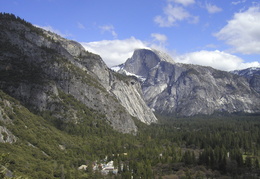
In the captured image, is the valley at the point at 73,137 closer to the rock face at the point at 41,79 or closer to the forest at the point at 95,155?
the forest at the point at 95,155

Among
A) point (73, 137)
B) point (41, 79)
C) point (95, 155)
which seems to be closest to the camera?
point (95, 155)

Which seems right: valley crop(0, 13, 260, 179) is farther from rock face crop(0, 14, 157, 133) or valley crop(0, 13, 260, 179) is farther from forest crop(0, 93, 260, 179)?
rock face crop(0, 14, 157, 133)

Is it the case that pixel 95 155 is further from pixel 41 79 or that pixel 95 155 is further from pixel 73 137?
pixel 41 79

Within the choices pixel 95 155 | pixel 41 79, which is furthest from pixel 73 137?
pixel 41 79

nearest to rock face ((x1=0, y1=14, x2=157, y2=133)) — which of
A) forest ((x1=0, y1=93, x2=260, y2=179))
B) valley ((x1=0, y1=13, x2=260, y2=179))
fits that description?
valley ((x1=0, y1=13, x2=260, y2=179))

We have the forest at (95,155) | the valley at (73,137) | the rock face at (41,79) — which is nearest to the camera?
the forest at (95,155)

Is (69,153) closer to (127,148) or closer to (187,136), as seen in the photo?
(127,148)

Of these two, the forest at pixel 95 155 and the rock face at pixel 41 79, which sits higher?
the rock face at pixel 41 79

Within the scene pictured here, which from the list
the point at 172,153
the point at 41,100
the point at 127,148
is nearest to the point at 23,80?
the point at 41,100

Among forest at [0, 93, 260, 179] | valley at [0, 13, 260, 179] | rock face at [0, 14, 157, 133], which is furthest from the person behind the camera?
rock face at [0, 14, 157, 133]

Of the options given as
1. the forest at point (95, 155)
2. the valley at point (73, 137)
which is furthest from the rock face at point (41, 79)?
the forest at point (95, 155)

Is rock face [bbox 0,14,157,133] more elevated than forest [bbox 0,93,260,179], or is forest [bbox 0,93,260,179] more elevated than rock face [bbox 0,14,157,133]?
rock face [bbox 0,14,157,133]
